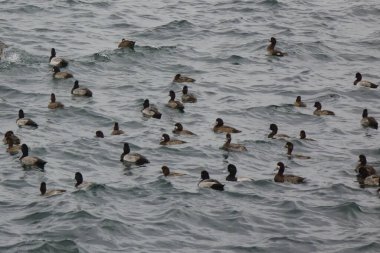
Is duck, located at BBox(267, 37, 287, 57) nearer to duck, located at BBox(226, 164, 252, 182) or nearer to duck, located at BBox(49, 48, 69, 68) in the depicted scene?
duck, located at BBox(49, 48, 69, 68)

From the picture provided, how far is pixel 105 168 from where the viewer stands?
33938 mm

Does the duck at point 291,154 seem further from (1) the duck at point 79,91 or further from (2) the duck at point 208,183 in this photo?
(1) the duck at point 79,91

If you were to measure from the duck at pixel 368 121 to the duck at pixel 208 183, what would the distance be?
9.27 m

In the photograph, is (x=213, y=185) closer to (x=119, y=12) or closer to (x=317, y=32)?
(x=317, y=32)

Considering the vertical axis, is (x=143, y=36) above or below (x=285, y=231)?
above

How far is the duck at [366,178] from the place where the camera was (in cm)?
3219

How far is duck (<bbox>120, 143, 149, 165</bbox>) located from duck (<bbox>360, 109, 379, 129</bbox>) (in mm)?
9523

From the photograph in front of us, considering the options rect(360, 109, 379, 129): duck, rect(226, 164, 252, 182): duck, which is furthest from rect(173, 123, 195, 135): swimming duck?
rect(360, 109, 379, 129): duck

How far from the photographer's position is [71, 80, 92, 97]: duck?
41719mm

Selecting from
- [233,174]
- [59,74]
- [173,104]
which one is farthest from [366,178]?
[59,74]

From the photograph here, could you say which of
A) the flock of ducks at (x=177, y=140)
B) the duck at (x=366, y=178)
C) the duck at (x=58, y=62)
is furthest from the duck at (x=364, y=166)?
the duck at (x=58, y=62)

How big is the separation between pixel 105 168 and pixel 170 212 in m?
5.10

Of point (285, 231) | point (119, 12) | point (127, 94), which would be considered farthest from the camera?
point (119, 12)

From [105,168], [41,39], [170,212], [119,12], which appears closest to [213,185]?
[170,212]
